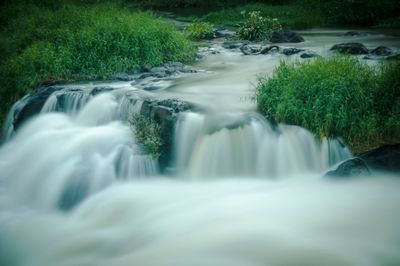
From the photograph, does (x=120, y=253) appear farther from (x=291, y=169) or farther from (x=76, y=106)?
(x=76, y=106)

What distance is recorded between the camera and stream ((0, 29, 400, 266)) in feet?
19.5

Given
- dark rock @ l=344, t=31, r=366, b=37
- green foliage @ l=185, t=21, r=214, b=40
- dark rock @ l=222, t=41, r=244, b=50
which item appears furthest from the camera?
green foliage @ l=185, t=21, r=214, b=40

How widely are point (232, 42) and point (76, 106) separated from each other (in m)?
8.24

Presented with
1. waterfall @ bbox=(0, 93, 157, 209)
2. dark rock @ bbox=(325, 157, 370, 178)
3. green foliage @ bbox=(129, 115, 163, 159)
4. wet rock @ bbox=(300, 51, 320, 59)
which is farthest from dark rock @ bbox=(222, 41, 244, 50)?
dark rock @ bbox=(325, 157, 370, 178)

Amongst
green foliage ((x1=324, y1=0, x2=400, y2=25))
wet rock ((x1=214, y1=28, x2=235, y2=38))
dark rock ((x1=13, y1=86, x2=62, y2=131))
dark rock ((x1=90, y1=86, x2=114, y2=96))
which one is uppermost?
green foliage ((x1=324, y1=0, x2=400, y2=25))

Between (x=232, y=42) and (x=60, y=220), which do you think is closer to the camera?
(x=60, y=220)

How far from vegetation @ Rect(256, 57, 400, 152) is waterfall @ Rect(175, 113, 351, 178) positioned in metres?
0.24

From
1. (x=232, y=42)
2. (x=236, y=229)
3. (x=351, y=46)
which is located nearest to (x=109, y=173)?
(x=236, y=229)

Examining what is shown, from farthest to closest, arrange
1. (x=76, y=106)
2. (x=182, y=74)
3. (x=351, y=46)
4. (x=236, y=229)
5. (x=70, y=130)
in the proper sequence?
1. (x=351, y=46)
2. (x=182, y=74)
3. (x=76, y=106)
4. (x=70, y=130)
5. (x=236, y=229)

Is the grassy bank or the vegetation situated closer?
the vegetation

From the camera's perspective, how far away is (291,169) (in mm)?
7656

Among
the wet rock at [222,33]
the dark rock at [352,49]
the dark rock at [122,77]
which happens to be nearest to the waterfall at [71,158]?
the dark rock at [122,77]

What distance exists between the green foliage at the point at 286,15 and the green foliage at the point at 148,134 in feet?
45.3

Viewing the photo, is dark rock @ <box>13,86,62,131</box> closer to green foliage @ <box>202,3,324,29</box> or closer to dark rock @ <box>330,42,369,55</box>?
dark rock @ <box>330,42,369,55</box>
